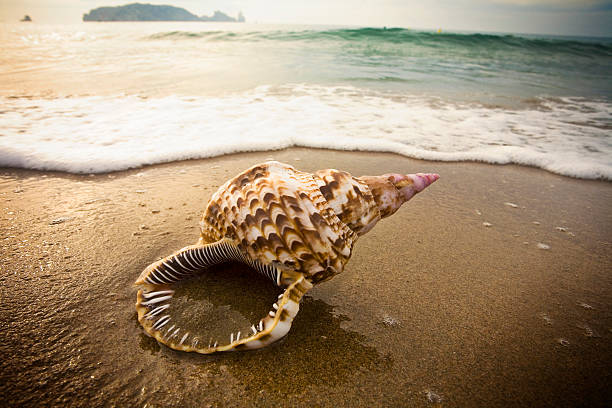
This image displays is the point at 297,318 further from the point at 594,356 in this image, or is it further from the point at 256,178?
the point at 594,356

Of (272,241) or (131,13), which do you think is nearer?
(272,241)

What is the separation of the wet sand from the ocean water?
4.41ft

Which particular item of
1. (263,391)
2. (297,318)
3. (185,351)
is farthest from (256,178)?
(263,391)

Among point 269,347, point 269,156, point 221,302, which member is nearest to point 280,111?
point 269,156

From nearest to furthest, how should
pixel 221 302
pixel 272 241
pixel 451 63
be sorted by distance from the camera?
1. pixel 272 241
2. pixel 221 302
3. pixel 451 63

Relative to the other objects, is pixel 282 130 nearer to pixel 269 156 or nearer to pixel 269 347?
pixel 269 156

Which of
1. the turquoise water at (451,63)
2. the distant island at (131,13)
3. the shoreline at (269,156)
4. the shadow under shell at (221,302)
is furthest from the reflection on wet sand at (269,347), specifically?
the distant island at (131,13)

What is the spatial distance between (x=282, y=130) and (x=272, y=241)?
12.5ft

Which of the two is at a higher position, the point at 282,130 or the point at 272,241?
the point at 272,241

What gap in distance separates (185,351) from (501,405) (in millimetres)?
1619

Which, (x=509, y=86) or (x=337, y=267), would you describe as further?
(x=509, y=86)

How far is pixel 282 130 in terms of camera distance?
5191 millimetres

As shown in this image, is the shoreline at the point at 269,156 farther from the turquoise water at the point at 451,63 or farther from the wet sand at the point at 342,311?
the turquoise water at the point at 451,63

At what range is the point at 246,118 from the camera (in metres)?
5.74
